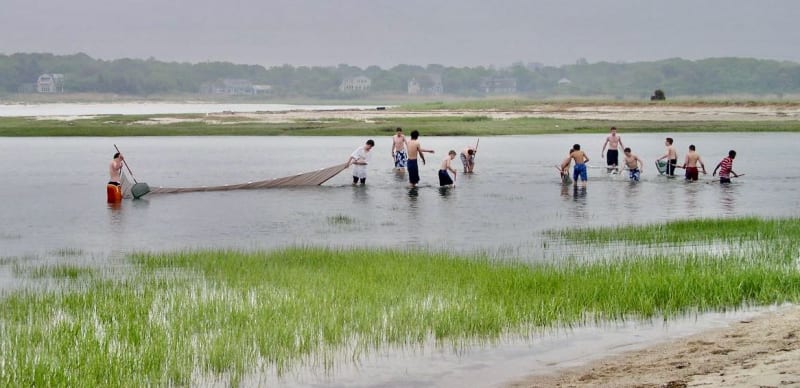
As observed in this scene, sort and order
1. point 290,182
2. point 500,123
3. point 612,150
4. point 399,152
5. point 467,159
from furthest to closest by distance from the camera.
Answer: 1. point 500,123
2. point 399,152
3. point 467,159
4. point 612,150
5. point 290,182

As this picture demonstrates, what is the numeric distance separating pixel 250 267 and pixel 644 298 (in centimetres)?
697

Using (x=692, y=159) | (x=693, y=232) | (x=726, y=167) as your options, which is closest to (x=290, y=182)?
(x=692, y=159)

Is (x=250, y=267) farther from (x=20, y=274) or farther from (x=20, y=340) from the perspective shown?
(x=20, y=340)

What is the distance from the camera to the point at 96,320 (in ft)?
42.7

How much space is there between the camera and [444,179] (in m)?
35.9

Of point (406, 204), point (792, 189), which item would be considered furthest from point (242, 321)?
point (792, 189)

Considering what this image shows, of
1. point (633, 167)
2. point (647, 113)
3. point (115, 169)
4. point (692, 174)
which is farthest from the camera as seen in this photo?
point (647, 113)

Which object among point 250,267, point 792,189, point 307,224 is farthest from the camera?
point 792,189

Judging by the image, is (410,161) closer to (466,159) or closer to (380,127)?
(466,159)

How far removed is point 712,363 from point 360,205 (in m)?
21.3

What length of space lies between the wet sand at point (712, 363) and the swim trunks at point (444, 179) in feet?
77.3

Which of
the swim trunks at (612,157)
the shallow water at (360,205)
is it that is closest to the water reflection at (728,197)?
the shallow water at (360,205)

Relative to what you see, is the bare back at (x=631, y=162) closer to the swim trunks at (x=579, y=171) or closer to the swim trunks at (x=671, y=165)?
the swim trunks at (x=671, y=165)

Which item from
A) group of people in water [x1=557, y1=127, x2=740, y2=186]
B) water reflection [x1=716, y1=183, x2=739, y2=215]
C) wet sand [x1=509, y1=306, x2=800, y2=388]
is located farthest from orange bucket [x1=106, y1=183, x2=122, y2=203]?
wet sand [x1=509, y1=306, x2=800, y2=388]
